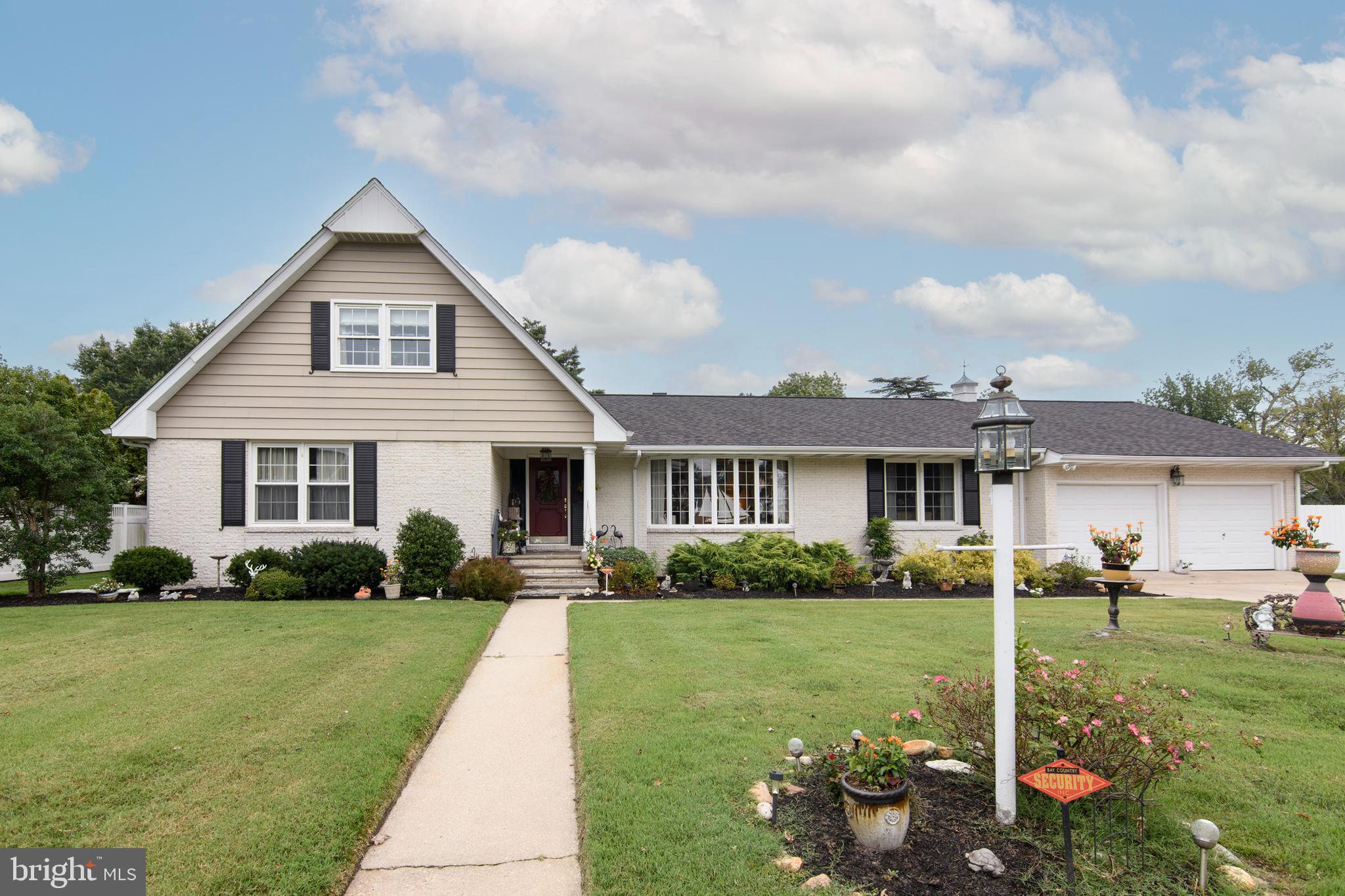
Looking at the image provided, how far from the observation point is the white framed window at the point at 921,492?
56.6 ft

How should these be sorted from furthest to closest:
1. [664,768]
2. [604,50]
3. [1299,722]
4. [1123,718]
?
1. [604,50]
2. [1299,722]
3. [664,768]
4. [1123,718]

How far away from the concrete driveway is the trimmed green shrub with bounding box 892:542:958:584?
387cm

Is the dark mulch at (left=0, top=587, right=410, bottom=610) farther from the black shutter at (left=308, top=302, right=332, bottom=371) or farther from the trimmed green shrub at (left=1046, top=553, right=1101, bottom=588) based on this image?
the trimmed green shrub at (left=1046, top=553, right=1101, bottom=588)

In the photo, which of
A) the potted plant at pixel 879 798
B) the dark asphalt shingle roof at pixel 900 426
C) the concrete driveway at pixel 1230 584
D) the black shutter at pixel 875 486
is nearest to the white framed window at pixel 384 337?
the dark asphalt shingle roof at pixel 900 426

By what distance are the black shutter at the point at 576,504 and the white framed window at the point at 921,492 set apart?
714cm

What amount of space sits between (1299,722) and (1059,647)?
112 inches

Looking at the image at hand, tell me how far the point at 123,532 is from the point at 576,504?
11.6 metres

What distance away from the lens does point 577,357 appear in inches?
1724

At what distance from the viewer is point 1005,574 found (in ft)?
12.2

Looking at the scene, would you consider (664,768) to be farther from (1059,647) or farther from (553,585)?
(553,585)

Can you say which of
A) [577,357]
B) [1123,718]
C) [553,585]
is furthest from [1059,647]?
[577,357]

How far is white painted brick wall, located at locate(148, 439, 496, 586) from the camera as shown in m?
13.7

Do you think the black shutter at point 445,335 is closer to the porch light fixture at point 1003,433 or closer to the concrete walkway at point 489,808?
the concrete walkway at point 489,808

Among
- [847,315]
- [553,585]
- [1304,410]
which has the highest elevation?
[847,315]
